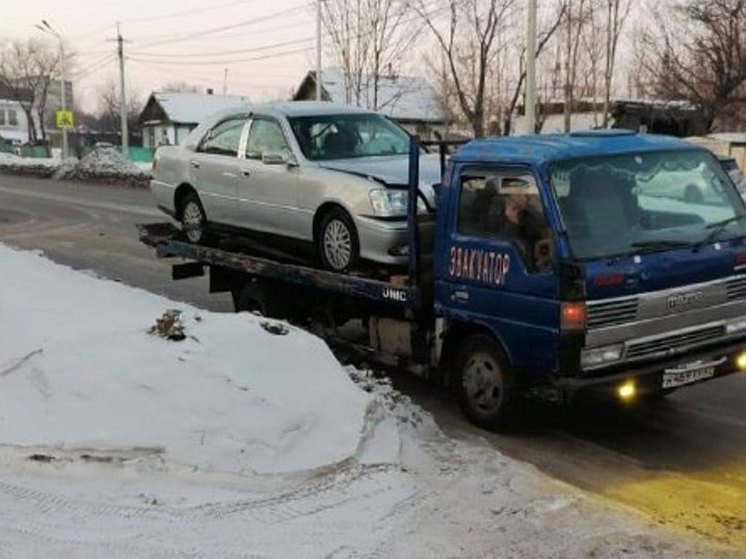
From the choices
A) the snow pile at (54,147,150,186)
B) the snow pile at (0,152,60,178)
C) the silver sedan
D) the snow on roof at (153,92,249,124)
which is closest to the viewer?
the silver sedan

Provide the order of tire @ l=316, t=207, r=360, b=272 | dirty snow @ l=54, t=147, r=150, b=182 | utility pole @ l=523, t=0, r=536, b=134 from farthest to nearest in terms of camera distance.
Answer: dirty snow @ l=54, t=147, r=150, b=182
utility pole @ l=523, t=0, r=536, b=134
tire @ l=316, t=207, r=360, b=272

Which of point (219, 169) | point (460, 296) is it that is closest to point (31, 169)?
point (219, 169)

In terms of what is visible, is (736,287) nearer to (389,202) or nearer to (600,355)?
(600,355)

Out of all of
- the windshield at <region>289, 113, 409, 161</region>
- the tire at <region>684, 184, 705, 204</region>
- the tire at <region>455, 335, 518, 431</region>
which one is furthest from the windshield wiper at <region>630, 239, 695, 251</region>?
the windshield at <region>289, 113, 409, 161</region>

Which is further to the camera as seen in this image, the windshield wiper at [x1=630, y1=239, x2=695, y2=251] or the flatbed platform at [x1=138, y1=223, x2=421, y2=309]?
the flatbed platform at [x1=138, y1=223, x2=421, y2=309]

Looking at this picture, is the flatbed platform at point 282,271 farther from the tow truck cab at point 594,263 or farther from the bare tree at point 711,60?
the bare tree at point 711,60

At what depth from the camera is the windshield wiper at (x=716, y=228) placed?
6.32 m

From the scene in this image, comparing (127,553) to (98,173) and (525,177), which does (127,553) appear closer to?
(525,177)

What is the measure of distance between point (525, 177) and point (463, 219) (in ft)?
1.98

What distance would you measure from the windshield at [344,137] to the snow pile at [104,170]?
1083 inches

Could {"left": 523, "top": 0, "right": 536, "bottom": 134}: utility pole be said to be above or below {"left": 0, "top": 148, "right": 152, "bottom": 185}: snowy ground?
above

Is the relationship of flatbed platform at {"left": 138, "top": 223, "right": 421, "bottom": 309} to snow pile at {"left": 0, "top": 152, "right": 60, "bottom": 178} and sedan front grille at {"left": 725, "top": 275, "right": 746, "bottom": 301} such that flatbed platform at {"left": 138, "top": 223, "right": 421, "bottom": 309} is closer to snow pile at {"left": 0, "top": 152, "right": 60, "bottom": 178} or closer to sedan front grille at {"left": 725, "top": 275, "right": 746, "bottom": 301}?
sedan front grille at {"left": 725, "top": 275, "right": 746, "bottom": 301}

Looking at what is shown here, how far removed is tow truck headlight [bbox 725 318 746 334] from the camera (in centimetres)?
649

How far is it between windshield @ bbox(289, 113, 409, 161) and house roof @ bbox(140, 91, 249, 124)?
71232mm
